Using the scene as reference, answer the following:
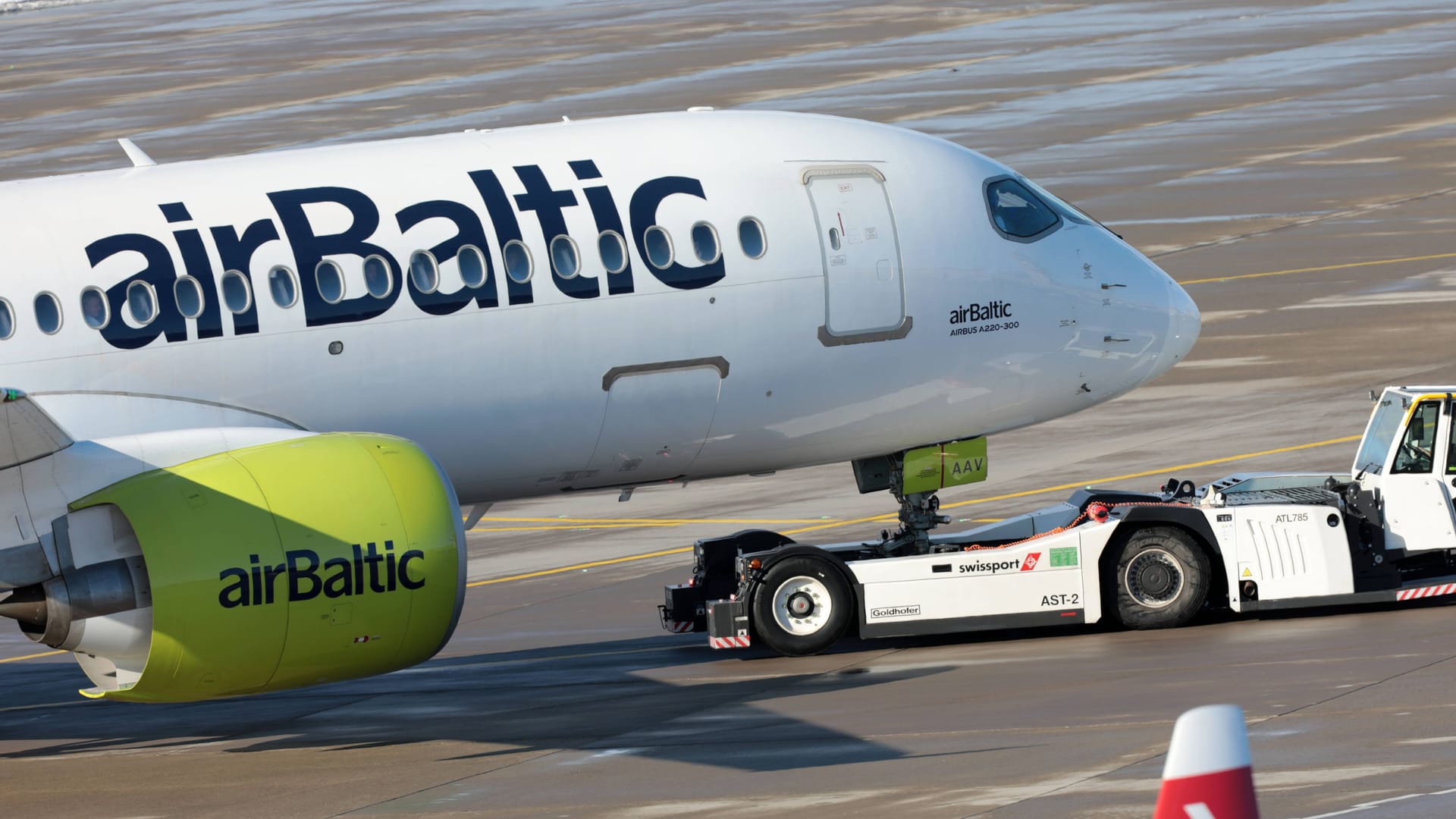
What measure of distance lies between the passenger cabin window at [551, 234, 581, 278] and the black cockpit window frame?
5079 mm

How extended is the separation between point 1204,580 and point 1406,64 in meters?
62.2

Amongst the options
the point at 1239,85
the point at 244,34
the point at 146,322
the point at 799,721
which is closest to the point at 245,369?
the point at 146,322

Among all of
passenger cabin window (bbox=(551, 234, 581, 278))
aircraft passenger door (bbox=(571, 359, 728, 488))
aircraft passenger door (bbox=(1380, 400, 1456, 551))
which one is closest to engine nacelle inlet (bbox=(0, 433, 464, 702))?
passenger cabin window (bbox=(551, 234, 581, 278))

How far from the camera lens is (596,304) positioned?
22734mm

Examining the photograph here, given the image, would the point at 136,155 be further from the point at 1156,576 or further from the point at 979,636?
the point at 1156,576

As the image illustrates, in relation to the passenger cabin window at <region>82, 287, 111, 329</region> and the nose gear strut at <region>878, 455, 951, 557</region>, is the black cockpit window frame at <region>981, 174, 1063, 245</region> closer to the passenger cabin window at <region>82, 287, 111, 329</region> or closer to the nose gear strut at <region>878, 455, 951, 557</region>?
the nose gear strut at <region>878, 455, 951, 557</region>

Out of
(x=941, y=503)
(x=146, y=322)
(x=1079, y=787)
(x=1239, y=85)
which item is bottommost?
(x=1079, y=787)

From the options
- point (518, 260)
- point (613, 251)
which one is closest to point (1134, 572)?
point (613, 251)

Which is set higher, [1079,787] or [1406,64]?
[1406,64]

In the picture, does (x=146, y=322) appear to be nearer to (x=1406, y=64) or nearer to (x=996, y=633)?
(x=996, y=633)

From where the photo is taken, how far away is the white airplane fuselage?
21250mm

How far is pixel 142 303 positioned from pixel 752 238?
6401 millimetres

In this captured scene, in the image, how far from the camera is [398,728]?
2211 cm

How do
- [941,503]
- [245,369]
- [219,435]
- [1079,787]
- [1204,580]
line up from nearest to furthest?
[1079,787]
[219,435]
[245,369]
[1204,580]
[941,503]
